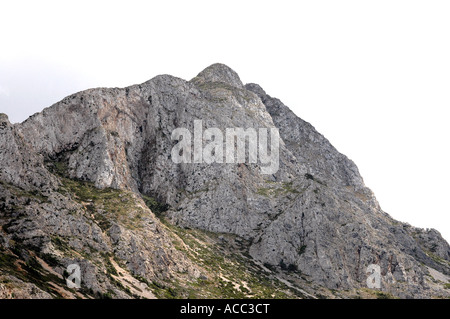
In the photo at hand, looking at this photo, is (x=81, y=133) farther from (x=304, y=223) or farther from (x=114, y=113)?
(x=304, y=223)

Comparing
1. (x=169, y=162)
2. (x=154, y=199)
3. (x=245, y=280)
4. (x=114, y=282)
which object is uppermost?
(x=169, y=162)

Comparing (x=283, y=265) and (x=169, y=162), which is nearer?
(x=283, y=265)

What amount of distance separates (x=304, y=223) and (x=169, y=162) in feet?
265

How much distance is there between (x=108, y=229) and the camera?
122875 millimetres

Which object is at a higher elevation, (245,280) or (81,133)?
(81,133)

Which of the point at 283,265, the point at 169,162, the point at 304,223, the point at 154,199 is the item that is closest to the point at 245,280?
the point at 283,265

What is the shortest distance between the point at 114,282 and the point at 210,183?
102258 millimetres

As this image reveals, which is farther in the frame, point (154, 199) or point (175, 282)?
point (154, 199)

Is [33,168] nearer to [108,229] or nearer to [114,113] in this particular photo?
[108,229]

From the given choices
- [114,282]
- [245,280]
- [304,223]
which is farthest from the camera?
[304,223]
